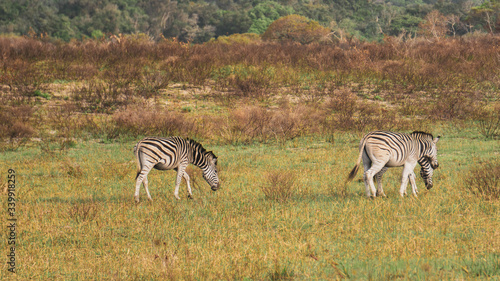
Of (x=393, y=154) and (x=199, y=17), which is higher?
(x=393, y=154)

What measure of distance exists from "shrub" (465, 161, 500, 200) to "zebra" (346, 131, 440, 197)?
0.75m

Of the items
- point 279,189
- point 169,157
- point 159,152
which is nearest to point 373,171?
point 279,189

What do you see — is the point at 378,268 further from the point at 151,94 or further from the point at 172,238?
the point at 151,94

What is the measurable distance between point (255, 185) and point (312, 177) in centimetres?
147

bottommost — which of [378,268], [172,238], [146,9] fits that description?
[146,9]

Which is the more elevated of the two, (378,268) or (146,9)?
(378,268)

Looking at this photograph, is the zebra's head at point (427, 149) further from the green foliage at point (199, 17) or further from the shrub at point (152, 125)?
the green foliage at point (199, 17)

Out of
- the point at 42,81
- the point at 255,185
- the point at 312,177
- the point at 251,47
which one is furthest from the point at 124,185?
the point at 251,47

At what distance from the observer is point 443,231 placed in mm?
7371

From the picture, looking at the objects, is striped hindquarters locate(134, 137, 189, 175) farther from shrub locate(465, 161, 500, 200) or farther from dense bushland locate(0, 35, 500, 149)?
dense bushland locate(0, 35, 500, 149)

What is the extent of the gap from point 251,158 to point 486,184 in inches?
261

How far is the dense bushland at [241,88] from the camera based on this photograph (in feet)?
60.4

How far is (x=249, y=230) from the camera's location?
305 inches

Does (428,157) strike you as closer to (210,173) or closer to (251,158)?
(210,173)
